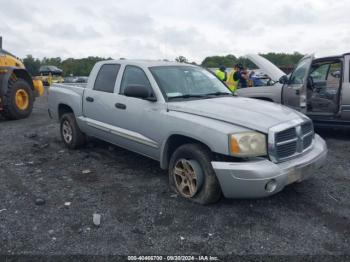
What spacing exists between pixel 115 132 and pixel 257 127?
7.72ft

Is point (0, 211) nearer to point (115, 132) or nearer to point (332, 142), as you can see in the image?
point (115, 132)

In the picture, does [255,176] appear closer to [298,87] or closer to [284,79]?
[298,87]

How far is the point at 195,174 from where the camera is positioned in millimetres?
3811

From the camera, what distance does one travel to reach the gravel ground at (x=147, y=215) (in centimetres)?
309

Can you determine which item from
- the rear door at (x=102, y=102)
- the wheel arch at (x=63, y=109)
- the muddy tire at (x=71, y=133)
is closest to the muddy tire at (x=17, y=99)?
the wheel arch at (x=63, y=109)

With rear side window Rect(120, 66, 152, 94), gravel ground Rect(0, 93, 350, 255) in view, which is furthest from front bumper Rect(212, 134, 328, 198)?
rear side window Rect(120, 66, 152, 94)

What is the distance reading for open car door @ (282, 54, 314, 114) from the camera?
6957mm

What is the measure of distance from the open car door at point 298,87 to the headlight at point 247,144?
13.0 ft

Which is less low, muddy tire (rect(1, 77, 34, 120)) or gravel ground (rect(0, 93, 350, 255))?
muddy tire (rect(1, 77, 34, 120))

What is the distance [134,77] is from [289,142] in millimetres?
2384

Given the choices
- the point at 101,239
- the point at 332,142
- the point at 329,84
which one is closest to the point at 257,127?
the point at 101,239

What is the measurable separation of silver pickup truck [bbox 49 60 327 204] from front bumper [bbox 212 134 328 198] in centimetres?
1

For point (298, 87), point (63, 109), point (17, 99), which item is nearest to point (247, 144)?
point (298, 87)

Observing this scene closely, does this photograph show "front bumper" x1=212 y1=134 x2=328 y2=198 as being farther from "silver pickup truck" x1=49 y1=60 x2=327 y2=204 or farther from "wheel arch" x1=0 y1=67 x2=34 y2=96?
"wheel arch" x1=0 y1=67 x2=34 y2=96
